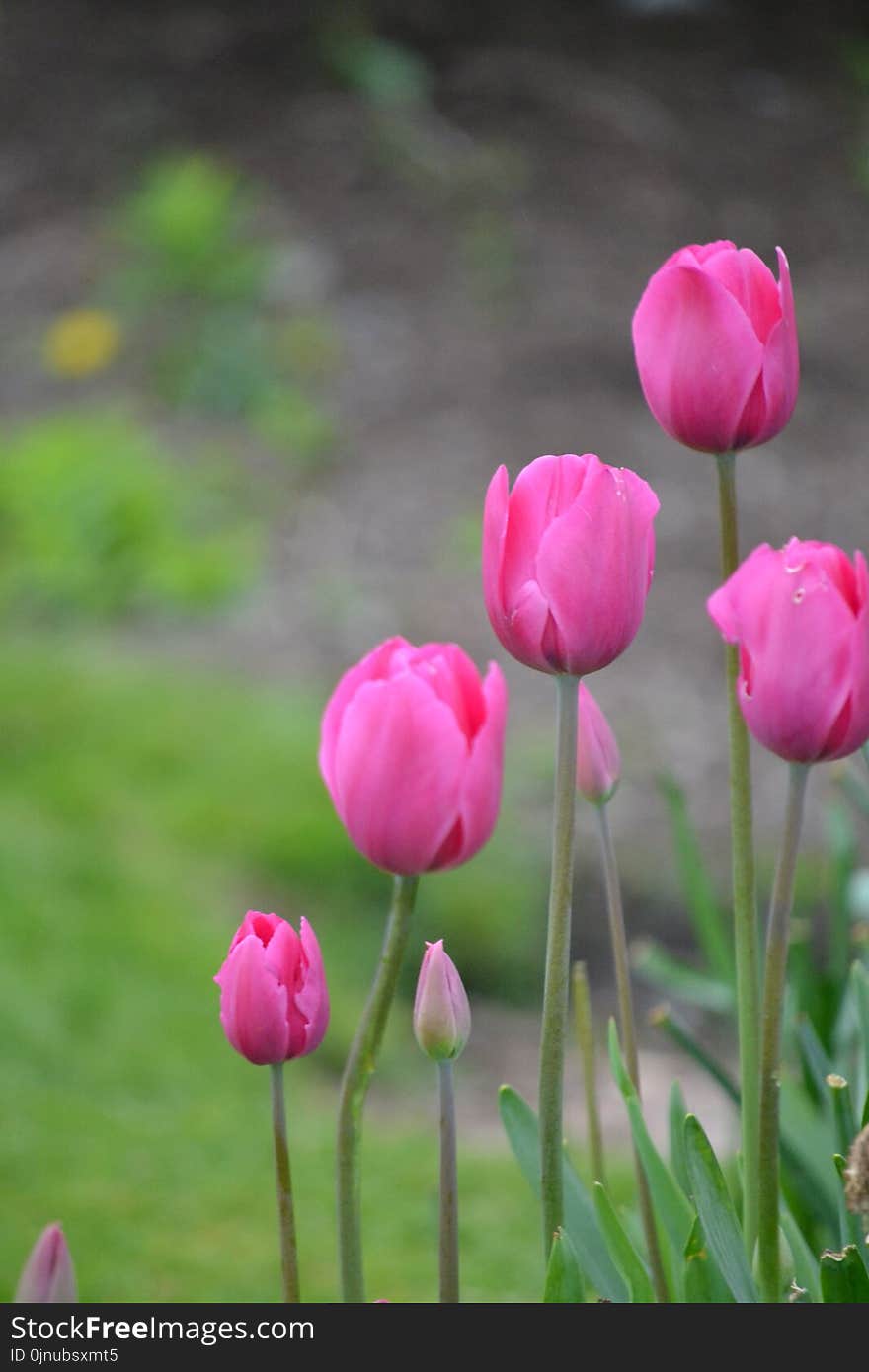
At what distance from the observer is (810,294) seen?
138 inches

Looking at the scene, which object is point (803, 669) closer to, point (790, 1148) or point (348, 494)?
point (790, 1148)

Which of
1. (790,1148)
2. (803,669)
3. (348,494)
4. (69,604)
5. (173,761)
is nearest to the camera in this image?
(803,669)

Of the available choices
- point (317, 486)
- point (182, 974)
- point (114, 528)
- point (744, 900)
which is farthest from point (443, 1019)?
point (317, 486)

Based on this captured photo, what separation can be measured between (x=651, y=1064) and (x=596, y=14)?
377cm

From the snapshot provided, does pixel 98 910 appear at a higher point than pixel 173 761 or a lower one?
lower

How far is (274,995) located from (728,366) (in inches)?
9.2

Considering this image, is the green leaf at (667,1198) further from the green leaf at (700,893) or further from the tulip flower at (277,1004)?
the green leaf at (700,893)

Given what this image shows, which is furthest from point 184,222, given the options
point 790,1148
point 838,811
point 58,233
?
point 790,1148

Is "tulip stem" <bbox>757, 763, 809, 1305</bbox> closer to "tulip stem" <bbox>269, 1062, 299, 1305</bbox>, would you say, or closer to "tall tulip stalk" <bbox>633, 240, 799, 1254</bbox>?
"tall tulip stalk" <bbox>633, 240, 799, 1254</bbox>

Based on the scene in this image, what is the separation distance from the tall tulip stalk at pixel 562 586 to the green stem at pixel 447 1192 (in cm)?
3

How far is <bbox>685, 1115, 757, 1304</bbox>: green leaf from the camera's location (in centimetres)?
46

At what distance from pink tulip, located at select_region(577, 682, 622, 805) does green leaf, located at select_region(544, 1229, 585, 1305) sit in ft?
0.55

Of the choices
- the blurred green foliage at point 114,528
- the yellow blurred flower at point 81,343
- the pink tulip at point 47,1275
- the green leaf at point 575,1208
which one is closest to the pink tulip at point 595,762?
the green leaf at point 575,1208

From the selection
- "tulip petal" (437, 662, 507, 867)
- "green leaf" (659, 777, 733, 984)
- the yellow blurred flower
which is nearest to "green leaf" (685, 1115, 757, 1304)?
"tulip petal" (437, 662, 507, 867)
